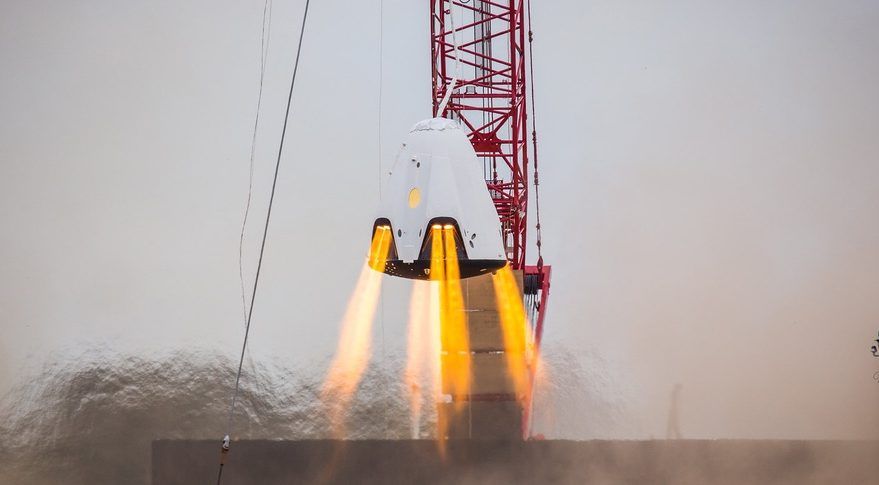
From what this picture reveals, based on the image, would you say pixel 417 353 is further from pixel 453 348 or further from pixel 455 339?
pixel 455 339

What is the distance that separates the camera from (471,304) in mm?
→ 23531

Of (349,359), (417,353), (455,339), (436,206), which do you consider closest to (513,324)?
(455,339)

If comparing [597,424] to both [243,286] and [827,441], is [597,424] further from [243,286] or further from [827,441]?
[243,286]

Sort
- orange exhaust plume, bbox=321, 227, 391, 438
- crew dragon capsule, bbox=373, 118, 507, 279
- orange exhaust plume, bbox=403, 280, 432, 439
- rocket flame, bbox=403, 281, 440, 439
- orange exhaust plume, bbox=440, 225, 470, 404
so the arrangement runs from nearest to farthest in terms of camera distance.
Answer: crew dragon capsule, bbox=373, 118, 507, 279 → orange exhaust plume, bbox=440, 225, 470, 404 → rocket flame, bbox=403, 281, 440, 439 → orange exhaust plume, bbox=403, 280, 432, 439 → orange exhaust plume, bbox=321, 227, 391, 438

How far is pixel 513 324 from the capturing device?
23688mm

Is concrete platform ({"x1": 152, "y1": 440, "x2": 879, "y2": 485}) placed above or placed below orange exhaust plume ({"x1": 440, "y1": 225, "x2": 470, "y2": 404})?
below

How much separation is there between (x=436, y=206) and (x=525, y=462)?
994 centimetres

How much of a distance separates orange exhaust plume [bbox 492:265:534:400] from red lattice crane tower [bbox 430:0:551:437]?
114cm

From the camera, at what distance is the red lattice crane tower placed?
24.0 meters

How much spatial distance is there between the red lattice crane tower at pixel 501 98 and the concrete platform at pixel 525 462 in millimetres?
1666

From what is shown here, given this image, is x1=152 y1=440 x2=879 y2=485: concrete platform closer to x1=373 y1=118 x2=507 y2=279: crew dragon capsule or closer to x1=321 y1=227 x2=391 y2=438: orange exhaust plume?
x1=321 y1=227 x2=391 y2=438: orange exhaust plume

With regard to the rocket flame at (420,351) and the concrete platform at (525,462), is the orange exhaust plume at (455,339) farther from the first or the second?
the concrete platform at (525,462)

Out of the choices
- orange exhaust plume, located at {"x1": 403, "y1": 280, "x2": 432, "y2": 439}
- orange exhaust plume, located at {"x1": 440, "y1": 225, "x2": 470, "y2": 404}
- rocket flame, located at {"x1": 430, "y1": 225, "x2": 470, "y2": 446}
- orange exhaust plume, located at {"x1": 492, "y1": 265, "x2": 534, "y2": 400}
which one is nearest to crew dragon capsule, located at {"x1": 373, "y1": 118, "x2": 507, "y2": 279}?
rocket flame, located at {"x1": 430, "y1": 225, "x2": 470, "y2": 446}

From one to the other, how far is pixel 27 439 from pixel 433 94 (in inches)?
547
